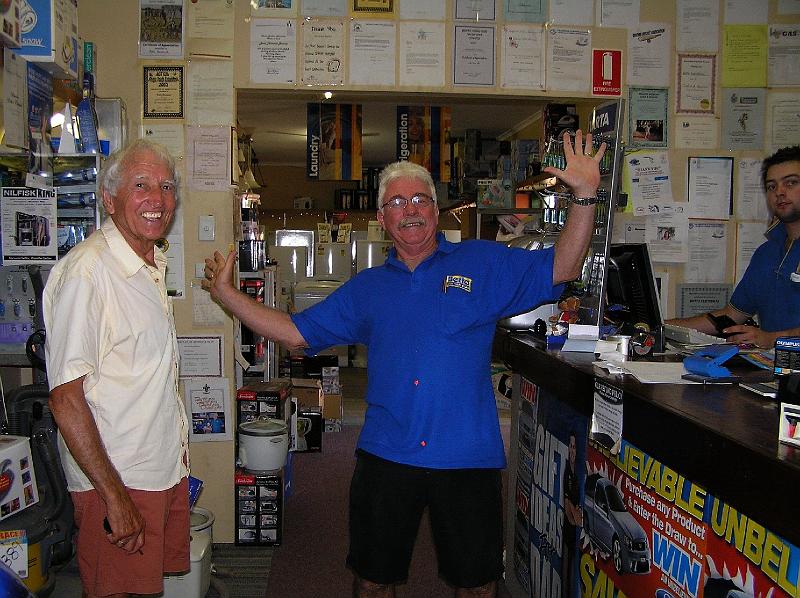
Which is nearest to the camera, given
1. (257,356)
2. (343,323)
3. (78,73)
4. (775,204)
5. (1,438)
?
(343,323)

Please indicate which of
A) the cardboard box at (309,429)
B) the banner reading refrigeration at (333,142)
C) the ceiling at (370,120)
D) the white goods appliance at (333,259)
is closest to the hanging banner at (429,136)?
the ceiling at (370,120)

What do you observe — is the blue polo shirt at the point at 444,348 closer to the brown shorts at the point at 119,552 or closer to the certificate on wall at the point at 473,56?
the brown shorts at the point at 119,552

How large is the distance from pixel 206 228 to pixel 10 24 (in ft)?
5.53

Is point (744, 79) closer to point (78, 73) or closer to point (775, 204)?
point (775, 204)

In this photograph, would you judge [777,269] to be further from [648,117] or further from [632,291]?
[648,117]

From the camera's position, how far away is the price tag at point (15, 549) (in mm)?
2566

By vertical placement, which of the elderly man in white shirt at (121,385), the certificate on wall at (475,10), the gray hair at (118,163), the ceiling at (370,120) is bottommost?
the elderly man in white shirt at (121,385)

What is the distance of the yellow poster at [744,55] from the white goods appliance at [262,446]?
314 centimetres

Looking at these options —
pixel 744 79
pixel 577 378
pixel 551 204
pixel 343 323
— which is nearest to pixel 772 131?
pixel 744 79

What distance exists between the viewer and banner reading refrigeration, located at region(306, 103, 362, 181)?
237 inches

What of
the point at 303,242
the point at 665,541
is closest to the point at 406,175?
the point at 665,541

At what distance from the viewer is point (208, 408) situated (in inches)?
155

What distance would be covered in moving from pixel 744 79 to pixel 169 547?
366 centimetres

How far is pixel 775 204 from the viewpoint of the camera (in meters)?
3.25
